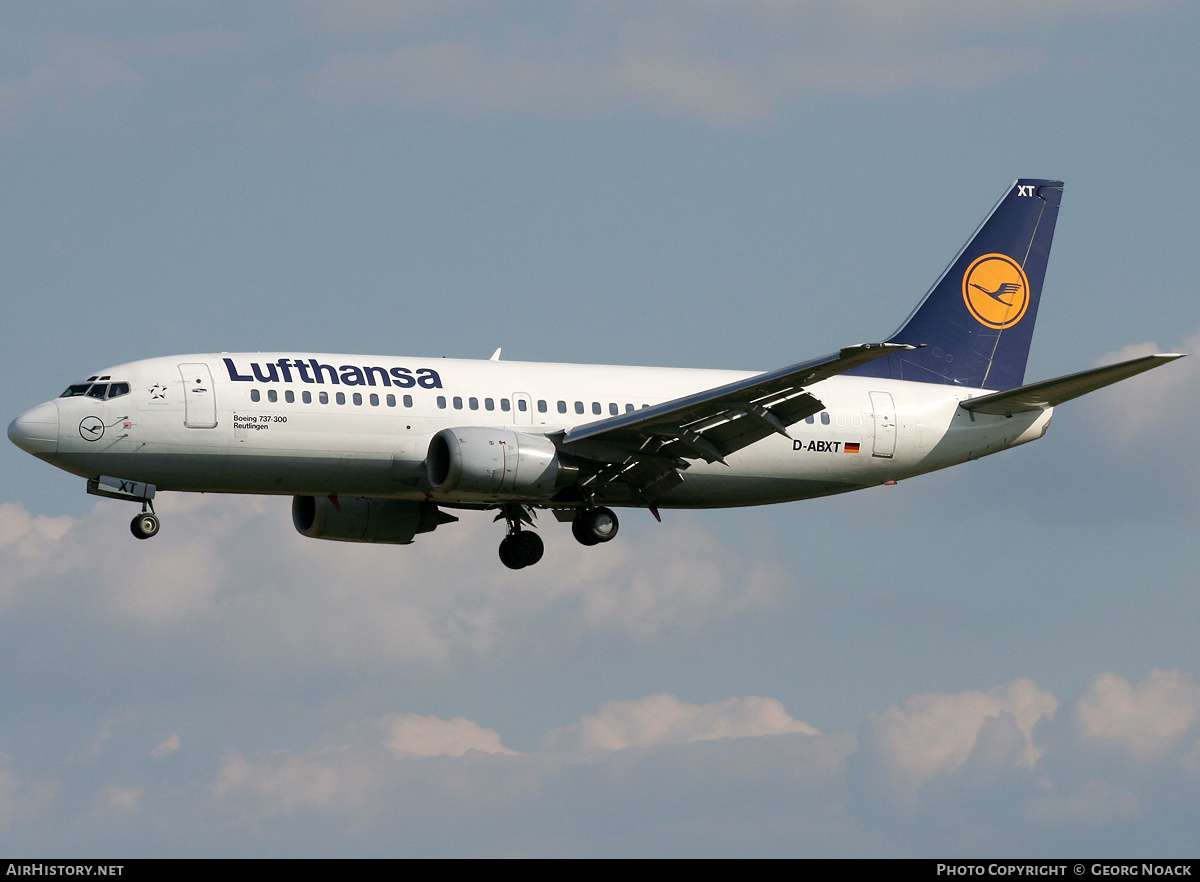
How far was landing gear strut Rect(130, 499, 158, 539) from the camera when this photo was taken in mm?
44938

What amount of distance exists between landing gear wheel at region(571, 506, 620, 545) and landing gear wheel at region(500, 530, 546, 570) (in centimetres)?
341

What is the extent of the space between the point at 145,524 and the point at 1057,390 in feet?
80.6

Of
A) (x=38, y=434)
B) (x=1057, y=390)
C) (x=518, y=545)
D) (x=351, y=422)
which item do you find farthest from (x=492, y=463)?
(x=1057, y=390)

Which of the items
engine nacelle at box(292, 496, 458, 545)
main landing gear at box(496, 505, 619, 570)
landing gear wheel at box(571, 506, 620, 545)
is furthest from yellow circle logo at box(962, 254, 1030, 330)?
engine nacelle at box(292, 496, 458, 545)

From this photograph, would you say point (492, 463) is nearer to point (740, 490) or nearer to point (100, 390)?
point (740, 490)

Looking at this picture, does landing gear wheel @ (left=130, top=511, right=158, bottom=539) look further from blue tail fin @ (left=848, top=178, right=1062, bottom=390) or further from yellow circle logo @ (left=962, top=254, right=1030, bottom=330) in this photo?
yellow circle logo @ (left=962, top=254, right=1030, bottom=330)

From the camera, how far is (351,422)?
1772 inches

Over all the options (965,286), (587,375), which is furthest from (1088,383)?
(587,375)

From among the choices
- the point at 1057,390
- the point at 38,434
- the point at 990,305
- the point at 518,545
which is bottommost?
the point at 38,434

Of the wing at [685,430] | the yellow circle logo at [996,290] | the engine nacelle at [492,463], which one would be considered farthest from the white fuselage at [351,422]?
the yellow circle logo at [996,290]

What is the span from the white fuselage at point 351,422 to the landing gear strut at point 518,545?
10.8 feet

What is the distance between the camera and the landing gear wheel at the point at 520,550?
51.4 metres
